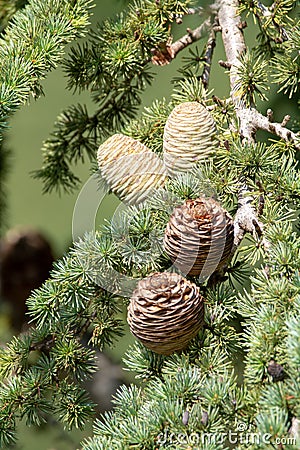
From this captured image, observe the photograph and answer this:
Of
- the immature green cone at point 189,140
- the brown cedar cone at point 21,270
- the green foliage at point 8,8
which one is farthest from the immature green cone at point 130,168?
the brown cedar cone at point 21,270

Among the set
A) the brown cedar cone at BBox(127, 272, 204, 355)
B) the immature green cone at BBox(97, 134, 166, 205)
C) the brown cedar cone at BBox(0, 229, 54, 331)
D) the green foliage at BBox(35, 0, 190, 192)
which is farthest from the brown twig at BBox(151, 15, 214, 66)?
the brown cedar cone at BBox(0, 229, 54, 331)

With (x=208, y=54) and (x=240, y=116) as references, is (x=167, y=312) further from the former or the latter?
(x=208, y=54)

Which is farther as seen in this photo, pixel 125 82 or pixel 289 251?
pixel 125 82

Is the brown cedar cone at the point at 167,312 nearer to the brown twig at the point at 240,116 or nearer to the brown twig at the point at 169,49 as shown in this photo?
the brown twig at the point at 240,116

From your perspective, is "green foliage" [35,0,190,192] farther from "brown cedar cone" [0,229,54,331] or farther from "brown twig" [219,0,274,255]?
"brown cedar cone" [0,229,54,331]

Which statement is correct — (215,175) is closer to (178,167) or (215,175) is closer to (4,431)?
(178,167)

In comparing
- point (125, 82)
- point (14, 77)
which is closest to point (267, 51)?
point (125, 82)

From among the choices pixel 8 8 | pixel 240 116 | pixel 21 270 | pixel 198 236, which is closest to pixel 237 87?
pixel 240 116

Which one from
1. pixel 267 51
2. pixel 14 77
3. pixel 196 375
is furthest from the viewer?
pixel 267 51
